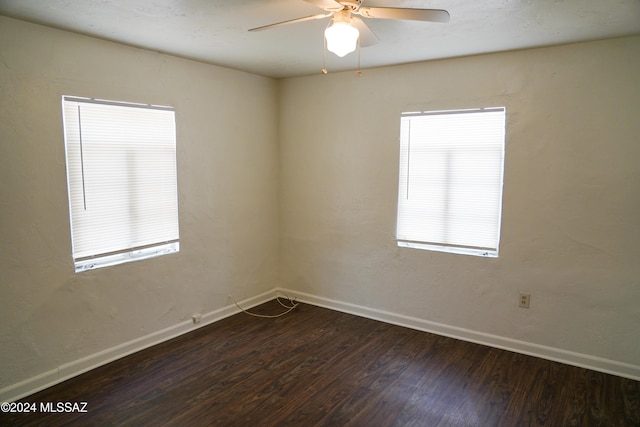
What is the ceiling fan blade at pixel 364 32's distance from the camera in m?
2.11

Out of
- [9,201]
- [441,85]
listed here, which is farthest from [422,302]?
[9,201]

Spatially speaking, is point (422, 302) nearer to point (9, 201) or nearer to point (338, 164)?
point (338, 164)

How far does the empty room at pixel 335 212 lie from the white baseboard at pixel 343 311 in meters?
0.02

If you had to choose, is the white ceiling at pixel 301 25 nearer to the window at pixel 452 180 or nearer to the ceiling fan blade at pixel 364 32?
the ceiling fan blade at pixel 364 32

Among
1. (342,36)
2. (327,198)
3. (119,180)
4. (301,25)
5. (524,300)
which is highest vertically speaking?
(301,25)

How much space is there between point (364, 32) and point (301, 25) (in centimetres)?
57

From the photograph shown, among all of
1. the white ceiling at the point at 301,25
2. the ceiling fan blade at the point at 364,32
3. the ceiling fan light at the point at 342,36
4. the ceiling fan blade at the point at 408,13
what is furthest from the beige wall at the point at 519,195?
the ceiling fan light at the point at 342,36

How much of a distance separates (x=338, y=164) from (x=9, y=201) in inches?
107

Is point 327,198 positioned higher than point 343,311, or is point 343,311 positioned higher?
point 327,198

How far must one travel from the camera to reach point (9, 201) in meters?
2.60

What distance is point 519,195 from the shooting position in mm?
3289

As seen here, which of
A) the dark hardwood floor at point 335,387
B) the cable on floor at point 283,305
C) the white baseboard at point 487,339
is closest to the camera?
the dark hardwood floor at point 335,387

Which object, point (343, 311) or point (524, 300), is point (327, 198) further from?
point (524, 300)

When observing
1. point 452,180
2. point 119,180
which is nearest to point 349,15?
point 452,180
